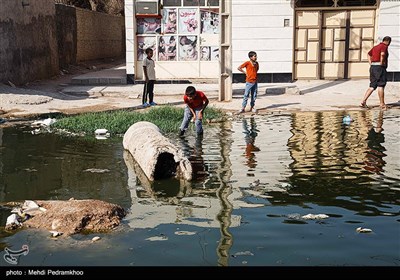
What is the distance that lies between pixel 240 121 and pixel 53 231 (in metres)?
7.56

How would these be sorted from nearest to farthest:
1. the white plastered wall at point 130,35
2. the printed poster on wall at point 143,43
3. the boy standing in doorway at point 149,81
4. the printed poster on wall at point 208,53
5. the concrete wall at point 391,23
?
the boy standing in doorway at point 149,81 → the concrete wall at point 391,23 → the white plastered wall at point 130,35 → the printed poster on wall at point 143,43 → the printed poster on wall at point 208,53

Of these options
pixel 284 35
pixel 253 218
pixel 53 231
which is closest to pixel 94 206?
pixel 53 231

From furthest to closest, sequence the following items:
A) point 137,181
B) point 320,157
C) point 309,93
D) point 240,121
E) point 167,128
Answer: point 309,93 → point 240,121 → point 167,128 → point 320,157 → point 137,181

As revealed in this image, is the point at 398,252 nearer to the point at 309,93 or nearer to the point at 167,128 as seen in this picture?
the point at 167,128

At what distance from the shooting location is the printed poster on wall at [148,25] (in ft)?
63.2

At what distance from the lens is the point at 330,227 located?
539 cm

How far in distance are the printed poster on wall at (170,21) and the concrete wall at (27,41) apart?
5009mm

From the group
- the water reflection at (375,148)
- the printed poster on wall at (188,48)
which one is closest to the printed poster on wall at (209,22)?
the printed poster on wall at (188,48)

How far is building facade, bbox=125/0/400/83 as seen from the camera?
61.2ft

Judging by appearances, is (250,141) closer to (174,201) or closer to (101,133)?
(101,133)

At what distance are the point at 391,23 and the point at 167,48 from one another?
26.1 feet

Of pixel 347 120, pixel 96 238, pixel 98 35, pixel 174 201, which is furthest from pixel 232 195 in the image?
pixel 98 35

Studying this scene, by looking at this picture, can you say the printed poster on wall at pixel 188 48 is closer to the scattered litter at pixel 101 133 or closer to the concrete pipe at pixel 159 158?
the scattered litter at pixel 101 133

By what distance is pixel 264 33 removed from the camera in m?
18.8
